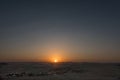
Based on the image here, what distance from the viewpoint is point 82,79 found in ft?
120

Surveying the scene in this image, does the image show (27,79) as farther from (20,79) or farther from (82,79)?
(82,79)

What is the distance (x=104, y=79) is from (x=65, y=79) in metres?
6.60

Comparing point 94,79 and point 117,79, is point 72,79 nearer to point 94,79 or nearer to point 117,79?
point 94,79

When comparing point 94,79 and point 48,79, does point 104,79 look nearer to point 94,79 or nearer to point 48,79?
point 94,79

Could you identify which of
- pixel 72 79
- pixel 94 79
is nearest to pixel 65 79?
pixel 72 79

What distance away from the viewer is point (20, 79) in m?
36.2

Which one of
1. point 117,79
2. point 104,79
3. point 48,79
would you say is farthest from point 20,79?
point 117,79

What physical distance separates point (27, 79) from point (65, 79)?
6.26 metres

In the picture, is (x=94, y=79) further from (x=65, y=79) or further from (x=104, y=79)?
(x=65, y=79)

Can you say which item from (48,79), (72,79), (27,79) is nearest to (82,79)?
(72,79)

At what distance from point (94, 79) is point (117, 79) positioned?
13.3 feet

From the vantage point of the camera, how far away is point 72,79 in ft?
118

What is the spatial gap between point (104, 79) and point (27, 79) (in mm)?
12725

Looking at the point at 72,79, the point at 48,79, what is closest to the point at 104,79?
the point at 72,79
